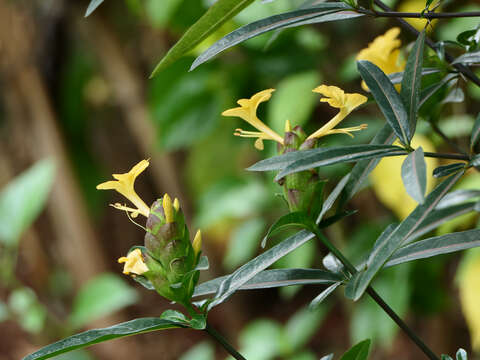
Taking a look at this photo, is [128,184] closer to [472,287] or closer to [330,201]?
[330,201]

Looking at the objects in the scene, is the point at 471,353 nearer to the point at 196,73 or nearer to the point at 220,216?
the point at 220,216

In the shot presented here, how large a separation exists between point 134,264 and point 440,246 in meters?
0.17

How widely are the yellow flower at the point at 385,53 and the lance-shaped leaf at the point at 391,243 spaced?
0.46 feet

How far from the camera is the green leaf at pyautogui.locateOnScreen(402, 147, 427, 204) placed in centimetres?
24

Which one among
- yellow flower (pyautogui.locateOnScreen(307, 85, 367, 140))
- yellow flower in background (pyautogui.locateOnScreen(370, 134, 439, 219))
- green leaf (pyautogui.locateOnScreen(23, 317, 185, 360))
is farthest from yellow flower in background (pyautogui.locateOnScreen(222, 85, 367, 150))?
yellow flower in background (pyautogui.locateOnScreen(370, 134, 439, 219))

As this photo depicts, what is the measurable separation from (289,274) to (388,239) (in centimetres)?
7

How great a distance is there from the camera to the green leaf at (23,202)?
3.38ft

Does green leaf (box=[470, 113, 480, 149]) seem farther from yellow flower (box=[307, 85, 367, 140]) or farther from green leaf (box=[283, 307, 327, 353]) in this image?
green leaf (box=[283, 307, 327, 353])

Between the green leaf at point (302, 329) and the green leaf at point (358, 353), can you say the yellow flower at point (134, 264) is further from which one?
the green leaf at point (302, 329)

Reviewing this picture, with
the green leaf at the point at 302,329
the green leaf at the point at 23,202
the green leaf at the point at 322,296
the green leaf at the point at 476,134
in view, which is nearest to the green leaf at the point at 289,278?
the green leaf at the point at 322,296

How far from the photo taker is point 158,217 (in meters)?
0.30

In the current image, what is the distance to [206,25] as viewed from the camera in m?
0.31

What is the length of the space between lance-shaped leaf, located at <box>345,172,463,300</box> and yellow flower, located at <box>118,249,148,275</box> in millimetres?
111

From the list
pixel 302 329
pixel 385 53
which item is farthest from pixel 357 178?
pixel 302 329
